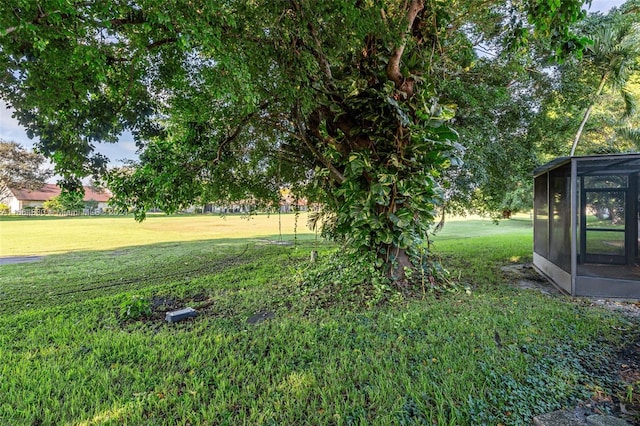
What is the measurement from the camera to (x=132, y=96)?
11.6 ft

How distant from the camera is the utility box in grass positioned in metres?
3.41

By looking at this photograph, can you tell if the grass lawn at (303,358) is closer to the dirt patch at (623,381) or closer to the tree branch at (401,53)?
the dirt patch at (623,381)

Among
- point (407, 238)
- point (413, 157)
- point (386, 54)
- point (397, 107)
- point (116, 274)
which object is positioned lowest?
point (116, 274)

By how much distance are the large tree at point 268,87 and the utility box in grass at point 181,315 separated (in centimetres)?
165

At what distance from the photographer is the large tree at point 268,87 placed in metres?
2.43

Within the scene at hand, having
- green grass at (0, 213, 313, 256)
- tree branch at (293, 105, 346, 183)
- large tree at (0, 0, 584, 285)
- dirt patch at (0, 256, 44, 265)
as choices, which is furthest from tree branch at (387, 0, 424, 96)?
dirt patch at (0, 256, 44, 265)

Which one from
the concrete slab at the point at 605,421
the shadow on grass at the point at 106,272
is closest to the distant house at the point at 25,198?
the shadow on grass at the point at 106,272

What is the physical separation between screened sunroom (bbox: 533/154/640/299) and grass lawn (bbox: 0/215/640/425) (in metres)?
0.78

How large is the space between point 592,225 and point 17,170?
573 inches

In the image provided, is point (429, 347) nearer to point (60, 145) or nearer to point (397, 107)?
point (397, 107)

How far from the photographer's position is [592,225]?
4.85 metres

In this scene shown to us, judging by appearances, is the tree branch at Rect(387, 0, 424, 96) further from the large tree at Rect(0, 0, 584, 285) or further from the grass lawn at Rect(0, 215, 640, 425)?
the grass lawn at Rect(0, 215, 640, 425)

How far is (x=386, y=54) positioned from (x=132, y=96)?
320 cm

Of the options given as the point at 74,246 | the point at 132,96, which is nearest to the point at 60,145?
the point at 132,96
